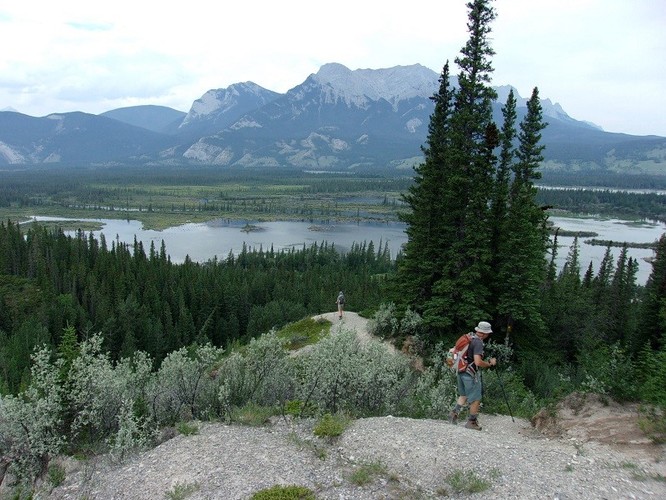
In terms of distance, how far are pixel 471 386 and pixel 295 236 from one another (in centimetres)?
15020

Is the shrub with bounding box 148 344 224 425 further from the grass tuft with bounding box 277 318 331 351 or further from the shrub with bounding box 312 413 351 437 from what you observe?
the grass tuft with bounding box 277 318 331 351

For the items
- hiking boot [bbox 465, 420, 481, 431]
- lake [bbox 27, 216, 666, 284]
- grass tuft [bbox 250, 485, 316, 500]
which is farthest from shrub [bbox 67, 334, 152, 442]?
lake [bbox 27, 216, 666, 284]

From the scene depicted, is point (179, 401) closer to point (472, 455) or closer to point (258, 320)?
point (472, 455)

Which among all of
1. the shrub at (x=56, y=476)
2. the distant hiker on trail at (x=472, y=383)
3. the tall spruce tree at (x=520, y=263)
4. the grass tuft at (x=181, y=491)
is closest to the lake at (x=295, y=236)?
the tall spruce tree at (x=520, y=263)

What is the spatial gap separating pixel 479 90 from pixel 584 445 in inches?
832

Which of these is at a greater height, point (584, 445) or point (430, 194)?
point (430, 194)

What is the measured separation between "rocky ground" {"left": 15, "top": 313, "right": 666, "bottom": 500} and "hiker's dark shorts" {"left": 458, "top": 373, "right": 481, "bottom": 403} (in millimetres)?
946

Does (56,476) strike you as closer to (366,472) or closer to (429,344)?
(366,472)

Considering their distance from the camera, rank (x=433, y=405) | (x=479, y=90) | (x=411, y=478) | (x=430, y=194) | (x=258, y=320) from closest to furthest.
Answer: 1. (x=411, y=478)
2. (x=433, y=405)
3. (x=479, y=90)
4. (x=430, y=194)
5. (x=258, y=320)

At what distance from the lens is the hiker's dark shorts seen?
13517 millimetres

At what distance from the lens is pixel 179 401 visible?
15.5m

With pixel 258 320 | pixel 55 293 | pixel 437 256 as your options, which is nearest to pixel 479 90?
pixel 437 256

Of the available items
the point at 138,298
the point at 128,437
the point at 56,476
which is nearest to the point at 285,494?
the point at 128,437

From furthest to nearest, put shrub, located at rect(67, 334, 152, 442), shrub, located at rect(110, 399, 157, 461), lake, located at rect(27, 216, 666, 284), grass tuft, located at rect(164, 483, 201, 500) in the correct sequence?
lake, located at rect(27, 216, 666, 284) < shrub, located at rect(67, 334, 152, 442) < shrub, located at rect(110, 399, 157, 461) < grass tuft, located at rect(164, 483, 201, 500)
